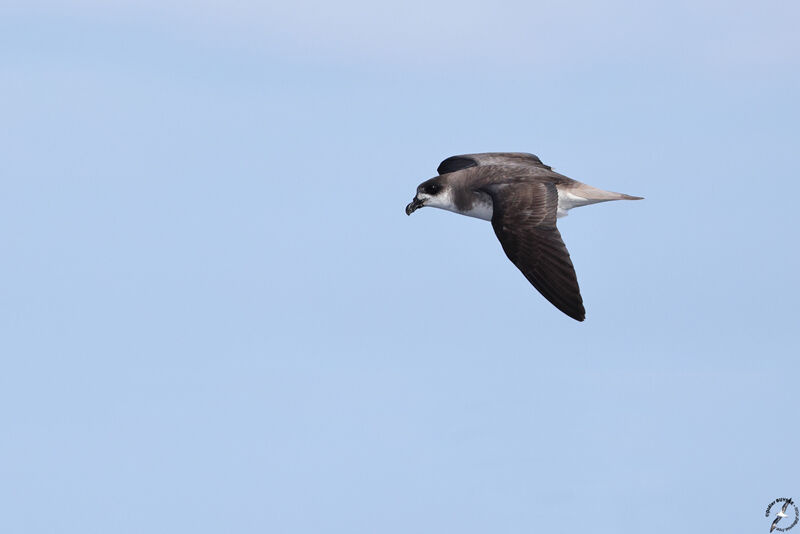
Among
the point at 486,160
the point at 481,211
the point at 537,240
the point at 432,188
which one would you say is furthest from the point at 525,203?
the point at 486,160

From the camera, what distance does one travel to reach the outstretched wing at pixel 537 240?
22.1 metres

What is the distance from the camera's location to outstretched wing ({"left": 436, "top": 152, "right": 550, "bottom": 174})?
28.3 m

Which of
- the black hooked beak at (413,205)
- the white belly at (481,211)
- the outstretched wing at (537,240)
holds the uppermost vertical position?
the black hooked beak at (413,205)

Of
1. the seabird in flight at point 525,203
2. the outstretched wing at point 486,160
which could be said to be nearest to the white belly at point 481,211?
the seabird in flight at point 525,203

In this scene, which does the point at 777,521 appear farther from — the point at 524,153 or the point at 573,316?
the point at 524,153

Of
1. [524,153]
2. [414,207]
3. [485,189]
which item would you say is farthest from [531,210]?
[524,153]

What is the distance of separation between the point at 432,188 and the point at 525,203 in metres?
2.99

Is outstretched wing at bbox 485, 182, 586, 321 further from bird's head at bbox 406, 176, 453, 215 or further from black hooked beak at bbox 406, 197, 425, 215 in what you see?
black hooked beak at bbox 406, 197, 425, 215

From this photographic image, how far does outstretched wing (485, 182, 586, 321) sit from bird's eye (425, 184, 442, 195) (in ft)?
5.55

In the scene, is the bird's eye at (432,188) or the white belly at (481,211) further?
the bird's eye at (432,188)

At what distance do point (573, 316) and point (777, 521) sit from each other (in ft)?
16.9

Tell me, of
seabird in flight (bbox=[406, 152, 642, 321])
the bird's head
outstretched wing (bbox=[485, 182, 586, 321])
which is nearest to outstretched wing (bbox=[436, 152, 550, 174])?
seabird in flight (bbox=[406, 152, 642, 321])

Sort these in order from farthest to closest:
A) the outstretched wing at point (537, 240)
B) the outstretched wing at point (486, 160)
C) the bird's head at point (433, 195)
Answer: the outstretched wing at point (486, 160) → the bird's head at point (433, 195) → the outstretched wing at point (537, 240)

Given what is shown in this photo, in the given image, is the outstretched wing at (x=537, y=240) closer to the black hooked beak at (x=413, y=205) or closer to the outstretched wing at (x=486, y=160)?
the black hooked beak at (x=413, y=205)
